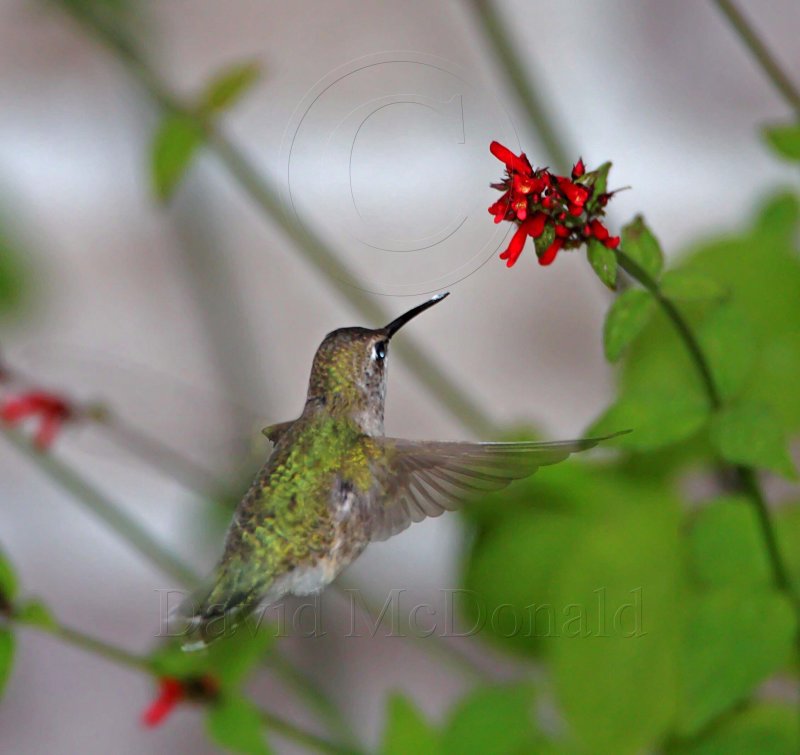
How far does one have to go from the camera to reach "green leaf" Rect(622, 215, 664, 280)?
14.5 inches

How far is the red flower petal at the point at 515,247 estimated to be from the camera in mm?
269

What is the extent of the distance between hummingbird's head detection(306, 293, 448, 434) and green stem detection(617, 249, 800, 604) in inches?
3.2

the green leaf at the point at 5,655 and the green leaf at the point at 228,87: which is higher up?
the green leaf at the point at 228,87

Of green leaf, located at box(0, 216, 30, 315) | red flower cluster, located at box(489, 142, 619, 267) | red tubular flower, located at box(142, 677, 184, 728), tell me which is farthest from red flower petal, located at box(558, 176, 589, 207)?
green leaf, located at box(0, 216, 30, 315)

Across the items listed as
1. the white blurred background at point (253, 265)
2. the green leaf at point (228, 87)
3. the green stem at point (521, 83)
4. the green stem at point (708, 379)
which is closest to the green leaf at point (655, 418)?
the green stem at point (708, 379)

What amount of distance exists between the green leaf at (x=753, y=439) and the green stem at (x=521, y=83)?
38 centimetres

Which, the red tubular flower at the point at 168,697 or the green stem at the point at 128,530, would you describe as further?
the green stem at the point at 128,530

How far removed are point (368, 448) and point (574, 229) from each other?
9 centimetres

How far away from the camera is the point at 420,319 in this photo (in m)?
1.20

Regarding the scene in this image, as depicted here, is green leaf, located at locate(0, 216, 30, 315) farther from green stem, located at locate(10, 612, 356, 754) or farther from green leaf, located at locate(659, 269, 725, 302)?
green leaf, located at locate(659, 269, 725, 302)

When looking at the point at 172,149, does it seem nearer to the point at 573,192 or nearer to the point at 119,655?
the point at 119,655

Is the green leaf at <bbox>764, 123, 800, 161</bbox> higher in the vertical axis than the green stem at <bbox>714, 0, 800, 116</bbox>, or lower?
lower

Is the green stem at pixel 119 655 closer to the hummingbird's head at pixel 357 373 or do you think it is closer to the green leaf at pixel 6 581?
the green leaf at pixel 6 581

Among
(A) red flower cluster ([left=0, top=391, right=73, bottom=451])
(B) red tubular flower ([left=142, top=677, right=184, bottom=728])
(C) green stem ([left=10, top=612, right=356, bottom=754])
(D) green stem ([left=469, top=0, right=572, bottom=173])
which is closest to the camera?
(C) green stem ([left=10, top=612, right=356, bottom=754])
